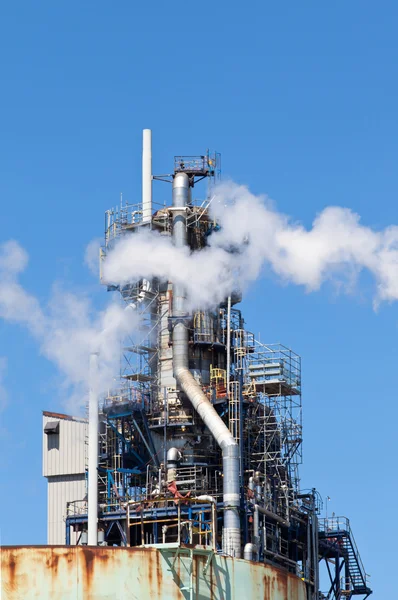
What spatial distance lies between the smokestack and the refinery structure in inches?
A: 2.0

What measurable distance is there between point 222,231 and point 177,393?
8162 mm

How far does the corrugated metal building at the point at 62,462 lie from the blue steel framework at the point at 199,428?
1.89m

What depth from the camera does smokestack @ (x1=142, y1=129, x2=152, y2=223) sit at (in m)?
74.3

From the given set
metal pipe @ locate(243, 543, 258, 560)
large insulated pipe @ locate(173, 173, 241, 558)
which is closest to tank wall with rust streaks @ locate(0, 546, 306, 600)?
metal pipe @ locate(243, 543, 258, 560)

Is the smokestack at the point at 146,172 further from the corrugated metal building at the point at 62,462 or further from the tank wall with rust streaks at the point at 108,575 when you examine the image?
the tank wall with rust streaks at the point at 108,575

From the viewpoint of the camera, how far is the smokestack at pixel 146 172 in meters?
74.3

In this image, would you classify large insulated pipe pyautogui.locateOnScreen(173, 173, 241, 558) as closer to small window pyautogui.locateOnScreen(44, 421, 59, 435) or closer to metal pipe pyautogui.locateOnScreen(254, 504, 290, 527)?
metal pipe pyautogui.locateOnScreen(254, 504, 290, 527)

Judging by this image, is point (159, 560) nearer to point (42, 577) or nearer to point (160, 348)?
point (42, 577)

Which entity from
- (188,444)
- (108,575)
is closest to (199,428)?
(188,444)

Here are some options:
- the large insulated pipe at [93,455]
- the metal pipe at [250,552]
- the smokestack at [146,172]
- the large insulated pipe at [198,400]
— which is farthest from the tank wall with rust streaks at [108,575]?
the smokestack at [146,172]

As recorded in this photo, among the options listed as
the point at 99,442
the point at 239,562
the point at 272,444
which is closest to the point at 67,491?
the point at 99,442

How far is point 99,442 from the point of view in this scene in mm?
72438

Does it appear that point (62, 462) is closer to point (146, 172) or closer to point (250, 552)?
point (146, 172)

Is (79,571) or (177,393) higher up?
(177,393)
